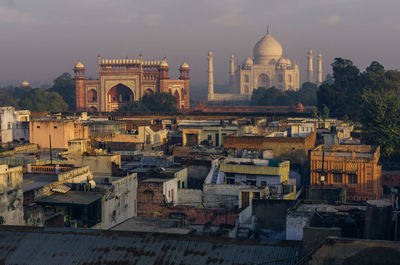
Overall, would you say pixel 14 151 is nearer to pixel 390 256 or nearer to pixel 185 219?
pixel 185 219

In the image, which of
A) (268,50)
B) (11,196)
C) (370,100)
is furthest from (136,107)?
(268,50)

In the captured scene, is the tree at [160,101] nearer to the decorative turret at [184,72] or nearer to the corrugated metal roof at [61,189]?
the decorative turret at [184,72]

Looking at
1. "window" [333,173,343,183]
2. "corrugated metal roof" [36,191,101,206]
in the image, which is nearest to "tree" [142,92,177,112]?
"window" [333,173,343,183]

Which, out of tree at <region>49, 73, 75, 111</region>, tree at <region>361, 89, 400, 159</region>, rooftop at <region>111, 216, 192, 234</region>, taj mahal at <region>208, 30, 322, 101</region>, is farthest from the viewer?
taj mahal at <region>208, 30, 322, 101</region>

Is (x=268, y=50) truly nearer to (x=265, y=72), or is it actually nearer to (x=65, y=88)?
(x=265, y=72)

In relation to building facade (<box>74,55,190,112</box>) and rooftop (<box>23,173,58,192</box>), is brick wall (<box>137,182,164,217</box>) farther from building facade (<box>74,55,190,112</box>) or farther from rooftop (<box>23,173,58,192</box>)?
building facade (<box>74,55,190,112</box>)
